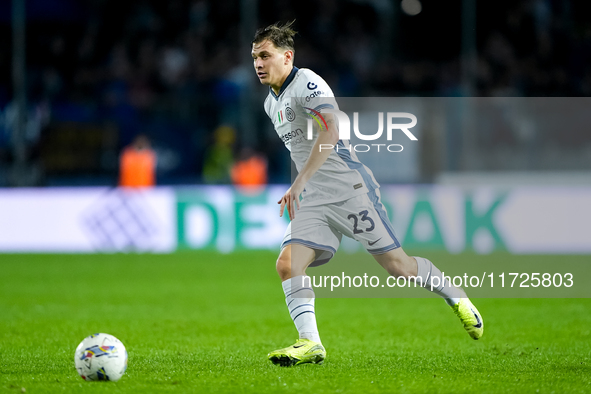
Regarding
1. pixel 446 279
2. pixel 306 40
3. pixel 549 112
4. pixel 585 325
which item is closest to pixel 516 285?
pixel 585 325

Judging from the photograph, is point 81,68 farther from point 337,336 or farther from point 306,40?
point 337,336

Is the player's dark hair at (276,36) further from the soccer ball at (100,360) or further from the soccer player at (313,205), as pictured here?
the soccer ball at (100,360)

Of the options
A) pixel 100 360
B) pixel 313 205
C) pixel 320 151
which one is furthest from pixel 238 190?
pixel 100 360

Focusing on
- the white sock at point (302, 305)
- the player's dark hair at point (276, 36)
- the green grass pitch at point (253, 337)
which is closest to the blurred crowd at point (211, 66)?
the green grass pitch at point (253, 337)

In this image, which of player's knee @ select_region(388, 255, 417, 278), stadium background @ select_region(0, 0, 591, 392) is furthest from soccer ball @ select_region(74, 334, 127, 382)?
player's knee @ select_region(388, 255, 417, 278)

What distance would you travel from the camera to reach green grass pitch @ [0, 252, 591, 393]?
4895mm

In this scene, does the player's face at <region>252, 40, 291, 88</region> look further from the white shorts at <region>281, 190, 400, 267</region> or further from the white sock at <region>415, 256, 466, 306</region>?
the white sock at <region>415, 256, 466, 306</region>

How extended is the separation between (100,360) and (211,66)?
48.2ft

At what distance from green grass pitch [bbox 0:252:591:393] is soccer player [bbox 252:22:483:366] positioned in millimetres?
389

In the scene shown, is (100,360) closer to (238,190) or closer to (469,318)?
(469,318)

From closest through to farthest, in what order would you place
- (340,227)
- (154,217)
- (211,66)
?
1. (340,227)
2. (154,217)
3. (211,66)

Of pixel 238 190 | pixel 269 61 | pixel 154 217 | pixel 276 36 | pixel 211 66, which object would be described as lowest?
pixel 269 61

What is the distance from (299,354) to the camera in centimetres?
532

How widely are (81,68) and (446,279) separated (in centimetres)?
1439
